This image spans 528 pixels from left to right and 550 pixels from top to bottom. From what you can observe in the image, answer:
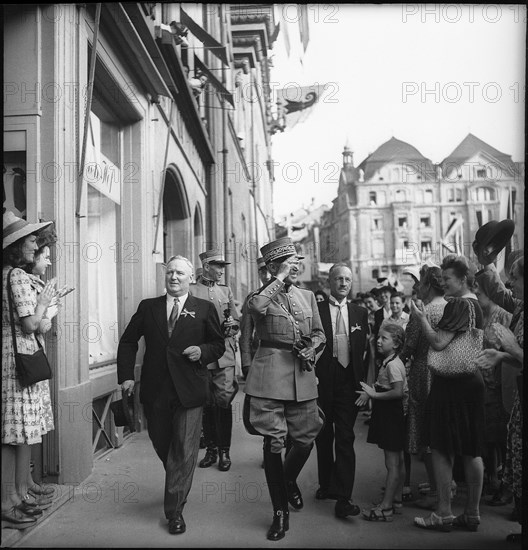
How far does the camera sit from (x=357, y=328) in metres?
5.28

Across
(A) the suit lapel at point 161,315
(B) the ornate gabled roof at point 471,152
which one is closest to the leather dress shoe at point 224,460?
(A) the suit lapel at point 161,315

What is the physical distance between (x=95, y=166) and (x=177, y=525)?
11.7 ft

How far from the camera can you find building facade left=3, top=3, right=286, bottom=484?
4953 millimetres

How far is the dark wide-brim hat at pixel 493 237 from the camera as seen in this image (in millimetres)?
5242

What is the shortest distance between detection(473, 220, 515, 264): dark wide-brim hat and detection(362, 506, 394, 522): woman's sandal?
2.17m

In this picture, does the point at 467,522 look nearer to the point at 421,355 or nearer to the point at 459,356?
the point at 459,356

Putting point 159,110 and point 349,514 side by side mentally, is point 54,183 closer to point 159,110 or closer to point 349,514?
point 349,514

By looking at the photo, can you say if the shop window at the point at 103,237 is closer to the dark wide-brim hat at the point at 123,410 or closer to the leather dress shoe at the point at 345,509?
the dark wide-brim hat at the point at 123,410

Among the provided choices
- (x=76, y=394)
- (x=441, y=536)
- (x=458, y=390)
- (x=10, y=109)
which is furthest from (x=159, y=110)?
(x=441, y=536)

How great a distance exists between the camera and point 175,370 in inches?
180

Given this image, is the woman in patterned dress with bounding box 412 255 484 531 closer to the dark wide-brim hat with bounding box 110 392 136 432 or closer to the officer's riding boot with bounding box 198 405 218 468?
the dark wide-brim hat with bounding box 110 392 136 432

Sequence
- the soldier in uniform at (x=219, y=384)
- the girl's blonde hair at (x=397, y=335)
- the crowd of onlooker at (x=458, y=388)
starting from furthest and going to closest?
the soldier in uniform at (x=219, y=384)
the girl's blonde hair at (x=397, y=335)
the crowd of onlooker at (x=458, y=388)

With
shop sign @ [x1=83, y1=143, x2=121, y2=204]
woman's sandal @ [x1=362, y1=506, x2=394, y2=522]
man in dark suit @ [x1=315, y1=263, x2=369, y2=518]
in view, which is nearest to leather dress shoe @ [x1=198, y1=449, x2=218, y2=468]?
man in dark suit @ [x1=315, y1=263, x2=369, y2=518]

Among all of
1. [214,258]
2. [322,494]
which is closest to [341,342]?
[322,494]
